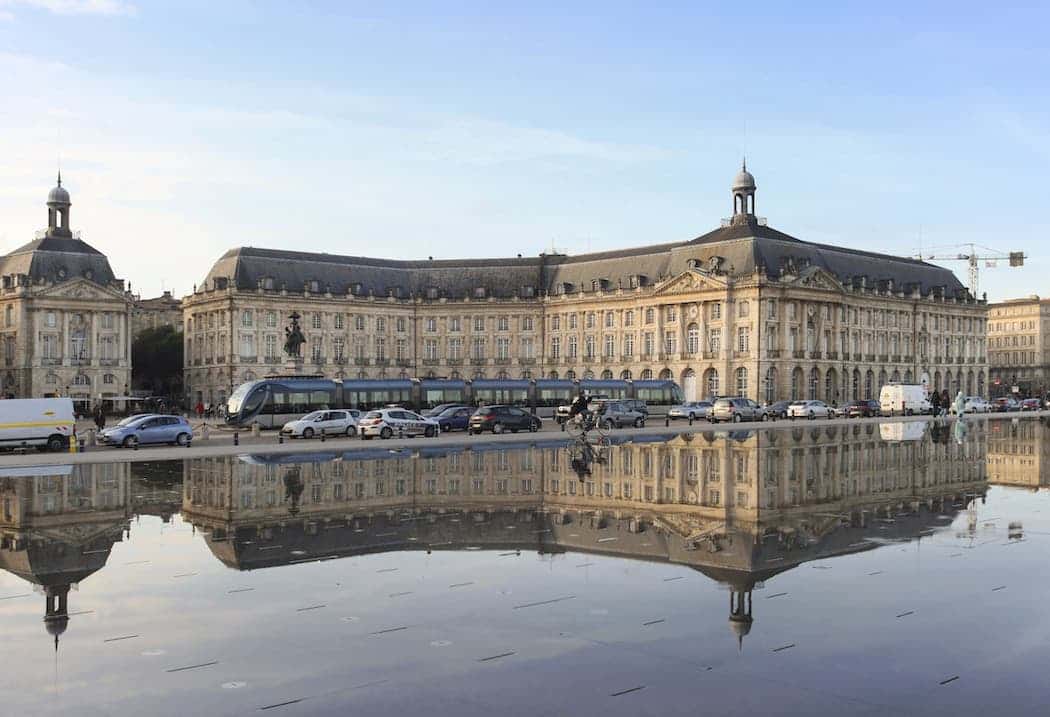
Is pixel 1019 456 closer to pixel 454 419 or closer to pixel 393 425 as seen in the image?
pixel 393 425

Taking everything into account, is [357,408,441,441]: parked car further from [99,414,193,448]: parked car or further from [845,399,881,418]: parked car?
[845,399,881,418]: parked car

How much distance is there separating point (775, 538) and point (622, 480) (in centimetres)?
1074

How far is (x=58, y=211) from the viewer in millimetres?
117625

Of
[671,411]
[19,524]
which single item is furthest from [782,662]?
[671,411]

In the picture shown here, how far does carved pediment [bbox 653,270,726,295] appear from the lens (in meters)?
107

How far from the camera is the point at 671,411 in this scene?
8162 cm

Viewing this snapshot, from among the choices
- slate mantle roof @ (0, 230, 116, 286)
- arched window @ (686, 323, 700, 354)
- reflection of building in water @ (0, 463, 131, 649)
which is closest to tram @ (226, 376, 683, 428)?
arched window @ (686, 323, 700, 354)

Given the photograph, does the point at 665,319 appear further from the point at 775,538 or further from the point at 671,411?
the point at 775,538

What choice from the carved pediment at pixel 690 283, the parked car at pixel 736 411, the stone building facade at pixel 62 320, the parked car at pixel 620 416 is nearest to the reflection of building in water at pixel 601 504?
the parked car at pixel 620 416

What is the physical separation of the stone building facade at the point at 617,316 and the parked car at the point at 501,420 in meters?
48.2

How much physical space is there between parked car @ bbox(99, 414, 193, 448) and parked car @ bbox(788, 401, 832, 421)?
158 feet

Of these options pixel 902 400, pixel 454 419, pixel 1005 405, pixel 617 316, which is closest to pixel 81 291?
pixel 617 316

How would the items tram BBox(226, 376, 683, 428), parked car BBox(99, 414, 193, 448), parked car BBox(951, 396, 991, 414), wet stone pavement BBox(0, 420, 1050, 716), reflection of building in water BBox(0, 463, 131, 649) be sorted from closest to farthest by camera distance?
wet stone pavement BBox(0, 420, 1050, 716)
reflection of building in water BBox(0, 463, 131, 649)
parked car BBox(99, 414, 193, 448)
tram BBox(226, 376, 683, 428)
parked car BBox(951, 396, 991, 414)

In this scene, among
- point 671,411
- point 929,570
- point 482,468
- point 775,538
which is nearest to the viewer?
point 929,570
